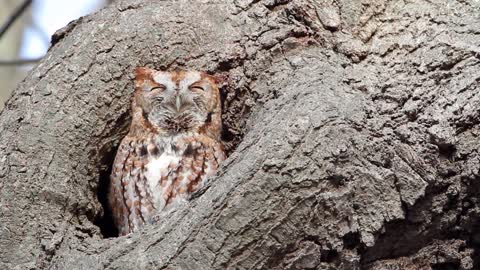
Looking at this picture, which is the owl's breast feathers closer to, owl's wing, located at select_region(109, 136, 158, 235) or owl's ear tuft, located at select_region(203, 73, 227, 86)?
owl's wing, located at select_region(109, 136, 158, 235)

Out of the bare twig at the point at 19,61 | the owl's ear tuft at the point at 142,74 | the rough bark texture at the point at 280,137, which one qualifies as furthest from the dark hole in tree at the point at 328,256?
the bare twig at the point at 19,61

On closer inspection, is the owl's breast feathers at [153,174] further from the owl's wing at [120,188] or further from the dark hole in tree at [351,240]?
the dark hole in tree at [351,240]

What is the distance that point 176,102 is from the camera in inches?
148

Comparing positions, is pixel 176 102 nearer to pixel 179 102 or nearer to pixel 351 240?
pixel 179 102

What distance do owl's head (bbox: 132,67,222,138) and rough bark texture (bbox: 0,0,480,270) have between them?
46mm

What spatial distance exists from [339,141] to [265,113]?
0.37 meters

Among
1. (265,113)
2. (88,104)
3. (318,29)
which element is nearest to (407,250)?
(265,113)

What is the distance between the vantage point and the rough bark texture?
8.99ft

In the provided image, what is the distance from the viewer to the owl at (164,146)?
11.7 ft

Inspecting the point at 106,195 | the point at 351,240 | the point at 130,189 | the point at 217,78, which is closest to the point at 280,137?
the point at 351,240

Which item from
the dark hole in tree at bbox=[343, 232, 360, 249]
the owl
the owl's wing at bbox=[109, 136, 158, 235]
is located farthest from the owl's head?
the dark hole in tree at bbox=[343, 232, 360, 249]

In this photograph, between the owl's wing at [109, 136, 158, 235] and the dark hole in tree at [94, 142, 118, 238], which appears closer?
the owl's wing at [109, 136, 158, 235]

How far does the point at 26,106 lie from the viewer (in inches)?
131

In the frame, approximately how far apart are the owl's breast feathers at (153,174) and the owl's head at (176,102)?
3.1 inches
